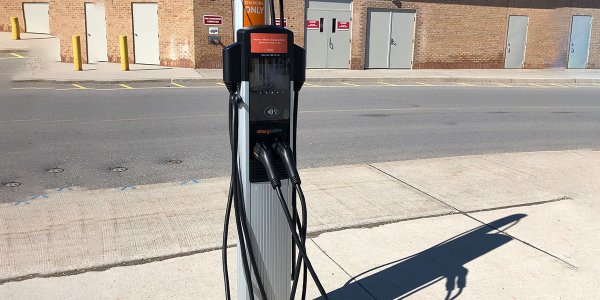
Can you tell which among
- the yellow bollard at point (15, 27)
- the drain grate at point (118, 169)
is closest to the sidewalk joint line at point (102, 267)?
the drain grate at point (118, 169)

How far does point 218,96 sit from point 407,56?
38.0 feet

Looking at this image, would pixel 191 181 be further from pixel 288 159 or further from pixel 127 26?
pixel 127 26

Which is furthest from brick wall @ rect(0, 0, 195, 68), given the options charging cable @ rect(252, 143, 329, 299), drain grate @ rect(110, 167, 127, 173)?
charging cable @ rect(252, 143, 329, 299)

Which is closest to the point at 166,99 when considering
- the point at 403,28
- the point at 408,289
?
the point at 408,289

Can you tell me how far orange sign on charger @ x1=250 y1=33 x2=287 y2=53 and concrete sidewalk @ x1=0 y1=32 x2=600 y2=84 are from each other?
15.3 metres

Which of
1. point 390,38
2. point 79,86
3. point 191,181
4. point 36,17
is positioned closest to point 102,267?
point 191,181

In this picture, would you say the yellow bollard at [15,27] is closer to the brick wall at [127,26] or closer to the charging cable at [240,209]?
the brick wall at [127,26]

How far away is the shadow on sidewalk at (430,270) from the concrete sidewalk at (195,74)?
14.0m

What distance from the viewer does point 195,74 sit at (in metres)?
19.3

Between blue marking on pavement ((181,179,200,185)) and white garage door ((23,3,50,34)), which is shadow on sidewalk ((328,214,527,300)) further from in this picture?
white garage door ((23,3,50,34))

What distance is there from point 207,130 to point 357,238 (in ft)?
18.6

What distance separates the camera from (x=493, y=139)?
416 inches

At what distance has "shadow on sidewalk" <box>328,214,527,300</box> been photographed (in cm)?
430

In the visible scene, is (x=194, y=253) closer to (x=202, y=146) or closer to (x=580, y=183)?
(x=202, y=146)
